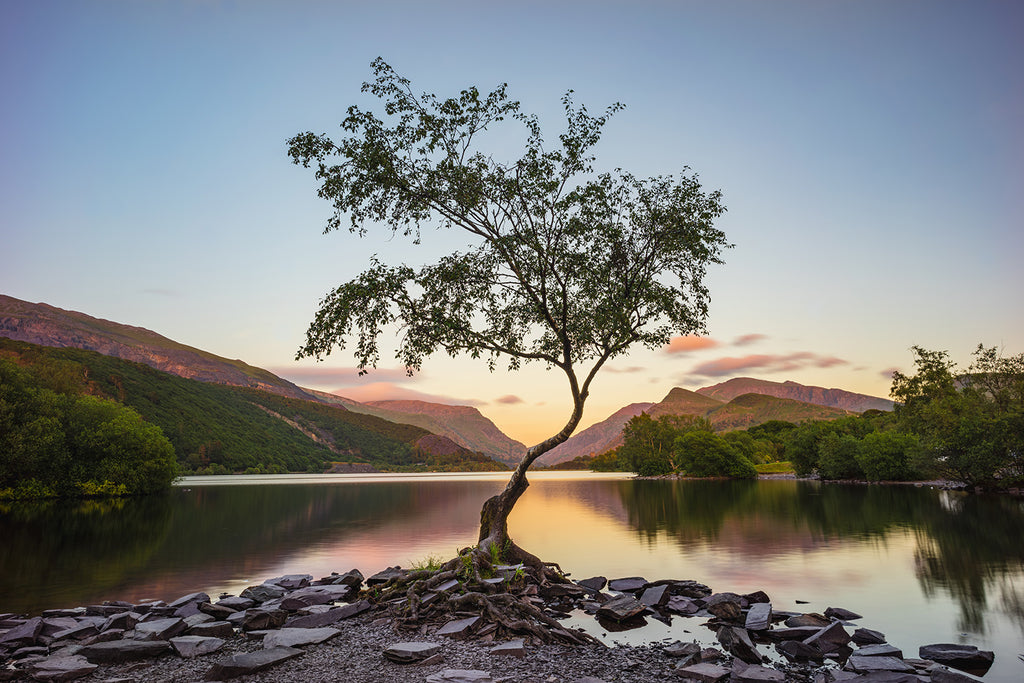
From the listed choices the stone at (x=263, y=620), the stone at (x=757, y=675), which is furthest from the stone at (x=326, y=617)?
the stone at (x=757, y=675)

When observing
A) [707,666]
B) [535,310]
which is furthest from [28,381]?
[707,666]

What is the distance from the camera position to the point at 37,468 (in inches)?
2388

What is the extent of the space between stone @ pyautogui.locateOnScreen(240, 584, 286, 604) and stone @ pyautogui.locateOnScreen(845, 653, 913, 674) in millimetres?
14380

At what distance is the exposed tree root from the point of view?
1245cm

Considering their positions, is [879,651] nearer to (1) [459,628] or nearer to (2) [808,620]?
(2) [808,620]

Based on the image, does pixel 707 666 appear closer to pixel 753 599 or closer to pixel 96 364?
pixel 753 599

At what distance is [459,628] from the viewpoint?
12.4 metres

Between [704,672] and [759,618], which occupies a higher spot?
[704,672]

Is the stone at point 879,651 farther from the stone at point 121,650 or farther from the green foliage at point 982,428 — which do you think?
the green foliage at point 982,428

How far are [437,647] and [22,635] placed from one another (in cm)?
884

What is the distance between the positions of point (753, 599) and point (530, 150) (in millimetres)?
15221

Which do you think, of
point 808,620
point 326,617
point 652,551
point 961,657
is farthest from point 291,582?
point 961,657

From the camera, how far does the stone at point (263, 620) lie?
13.5 m

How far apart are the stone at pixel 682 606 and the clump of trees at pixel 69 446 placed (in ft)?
216
